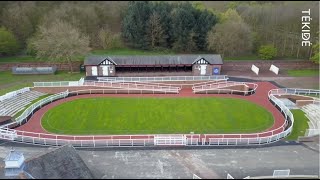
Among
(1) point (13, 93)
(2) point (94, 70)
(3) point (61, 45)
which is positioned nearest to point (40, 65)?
(3) point (61, 45)

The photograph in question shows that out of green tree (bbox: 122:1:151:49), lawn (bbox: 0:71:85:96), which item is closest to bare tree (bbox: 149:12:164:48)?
green tree (bbox: 122:1:151:49)

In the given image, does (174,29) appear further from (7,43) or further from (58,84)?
(7,43)

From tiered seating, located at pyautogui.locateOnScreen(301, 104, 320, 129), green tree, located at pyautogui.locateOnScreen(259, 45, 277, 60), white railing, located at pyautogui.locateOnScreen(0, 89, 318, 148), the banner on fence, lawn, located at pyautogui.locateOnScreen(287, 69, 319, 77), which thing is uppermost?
green tree, located at pyautogui.locateOnScreen(259, 45, 277, 60)

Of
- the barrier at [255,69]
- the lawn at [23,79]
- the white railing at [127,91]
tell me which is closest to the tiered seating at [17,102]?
the lawn at [23,79]

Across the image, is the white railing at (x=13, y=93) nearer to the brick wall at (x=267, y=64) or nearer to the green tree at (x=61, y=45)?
the green tree at (x=61, y=45)

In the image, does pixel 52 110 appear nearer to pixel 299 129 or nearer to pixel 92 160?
pixel 92 160

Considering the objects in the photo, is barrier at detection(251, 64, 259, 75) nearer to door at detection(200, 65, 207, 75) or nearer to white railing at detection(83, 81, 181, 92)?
door at detection(200, 65, 207, 75)
